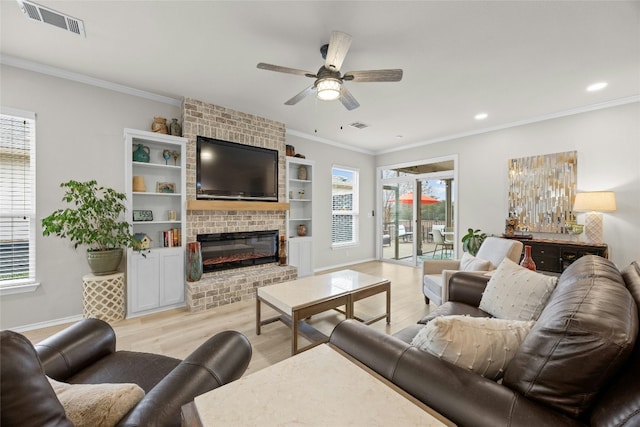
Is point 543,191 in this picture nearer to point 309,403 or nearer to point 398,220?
point 398,220

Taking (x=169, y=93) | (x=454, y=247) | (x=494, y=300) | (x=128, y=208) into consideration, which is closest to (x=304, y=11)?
(x=169, y=93)

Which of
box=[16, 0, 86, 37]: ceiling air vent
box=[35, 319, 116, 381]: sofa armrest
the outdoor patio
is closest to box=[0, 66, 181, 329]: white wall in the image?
box=[16, 0, 86, 37]: ceiling air vent

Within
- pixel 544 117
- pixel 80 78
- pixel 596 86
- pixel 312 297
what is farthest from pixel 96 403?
pixel 544 117

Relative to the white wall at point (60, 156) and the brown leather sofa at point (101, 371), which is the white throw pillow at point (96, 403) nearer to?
the brown leather sofa at point (101, 371)

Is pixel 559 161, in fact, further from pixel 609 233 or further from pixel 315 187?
pixel 315 187

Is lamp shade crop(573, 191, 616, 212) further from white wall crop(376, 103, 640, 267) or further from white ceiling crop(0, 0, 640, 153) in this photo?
white ceiling crop(0, 0, 640, 153)

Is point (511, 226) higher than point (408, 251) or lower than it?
higher

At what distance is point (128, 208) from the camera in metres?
3.15

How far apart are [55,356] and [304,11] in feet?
8.34

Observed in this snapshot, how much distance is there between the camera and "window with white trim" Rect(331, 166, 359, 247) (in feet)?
18.8

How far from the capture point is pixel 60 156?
287cm

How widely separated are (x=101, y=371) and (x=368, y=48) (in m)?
2.94

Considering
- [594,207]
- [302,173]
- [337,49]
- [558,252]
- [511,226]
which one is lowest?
[558,252]

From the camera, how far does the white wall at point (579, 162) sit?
3.39 meters
